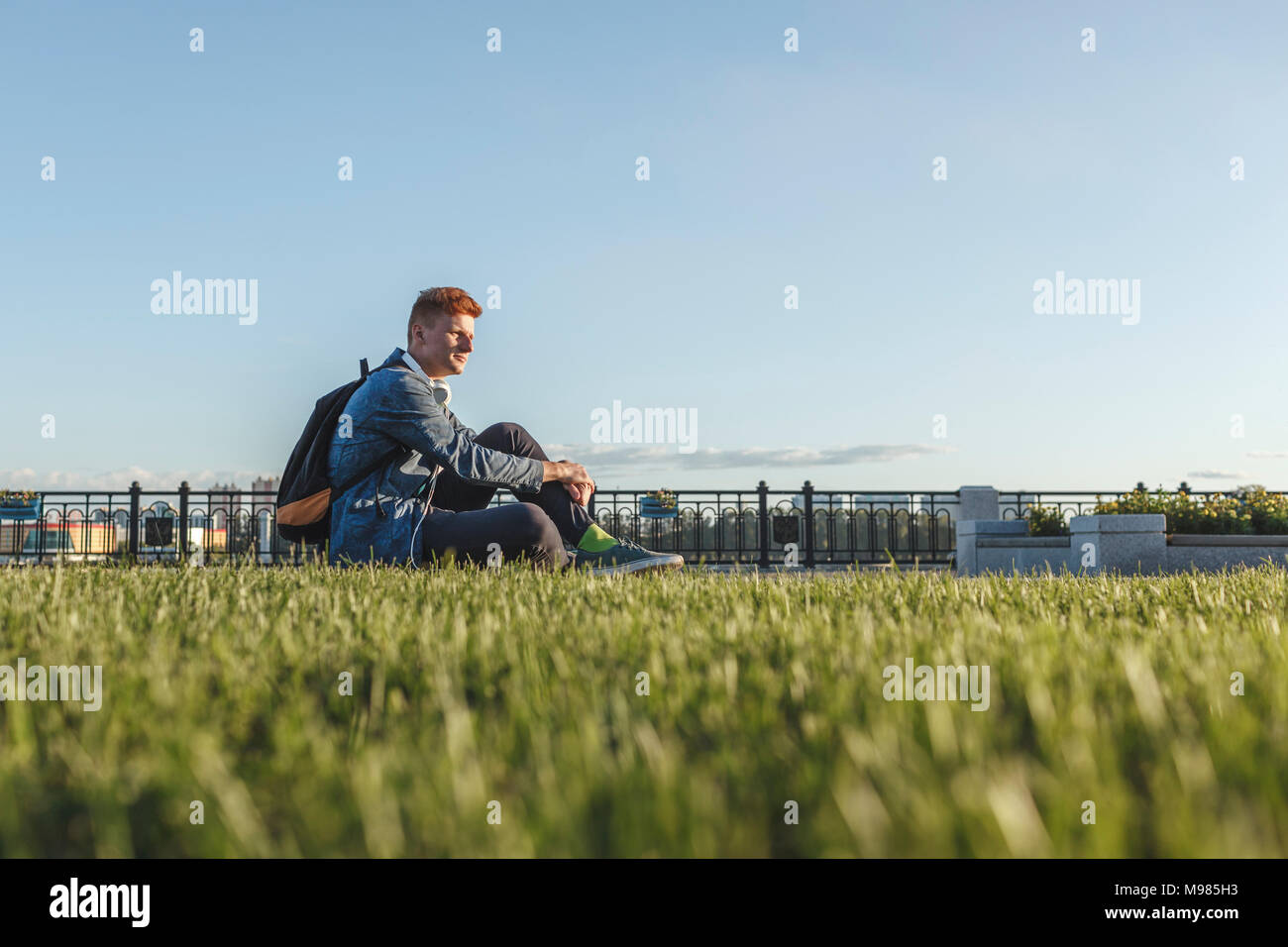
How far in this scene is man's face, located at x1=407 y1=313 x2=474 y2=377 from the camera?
499 centimetres

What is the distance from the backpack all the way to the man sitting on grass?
0.04 metres

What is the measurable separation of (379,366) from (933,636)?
3.50 m

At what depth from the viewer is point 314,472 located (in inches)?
191

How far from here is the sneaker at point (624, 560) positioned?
538 cm

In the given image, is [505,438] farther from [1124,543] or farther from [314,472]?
[1124,543]

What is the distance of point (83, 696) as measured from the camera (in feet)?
6.80

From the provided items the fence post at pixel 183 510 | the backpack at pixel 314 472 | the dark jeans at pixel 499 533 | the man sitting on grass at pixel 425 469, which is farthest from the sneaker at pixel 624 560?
the fence post at pixel 183 510

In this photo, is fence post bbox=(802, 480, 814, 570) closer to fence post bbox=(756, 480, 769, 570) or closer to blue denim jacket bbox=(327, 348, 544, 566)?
fence post bbox=(756, 480, 769, 570)

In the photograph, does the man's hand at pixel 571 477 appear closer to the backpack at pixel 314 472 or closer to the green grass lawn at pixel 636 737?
the backpack at pixel 314 472

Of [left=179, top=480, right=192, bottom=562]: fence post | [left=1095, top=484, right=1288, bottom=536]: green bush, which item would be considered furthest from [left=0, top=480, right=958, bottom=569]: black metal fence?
[left=1095, top=484, right=1288, bottom=536]: green bush

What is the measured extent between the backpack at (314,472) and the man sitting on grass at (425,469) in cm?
4

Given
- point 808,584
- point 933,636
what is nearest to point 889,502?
point 808,584

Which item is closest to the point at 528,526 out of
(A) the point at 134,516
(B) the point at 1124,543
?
(B) the point at 1124,543

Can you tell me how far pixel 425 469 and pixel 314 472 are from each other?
61 centimetres
